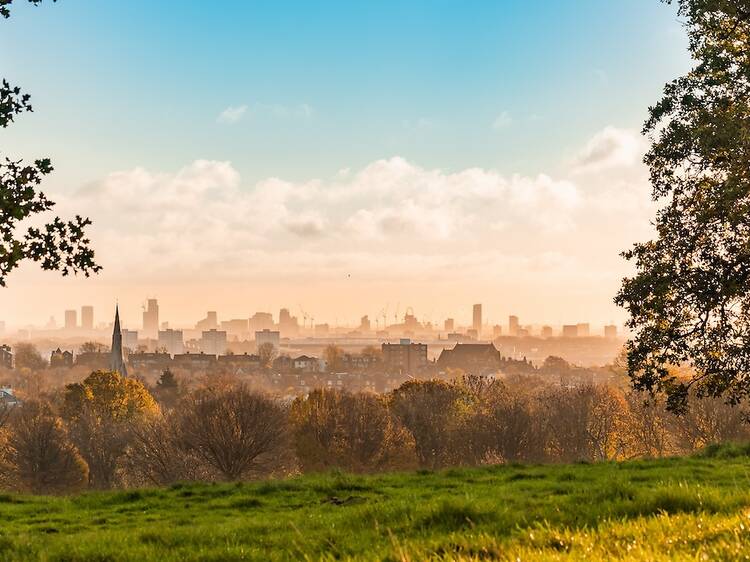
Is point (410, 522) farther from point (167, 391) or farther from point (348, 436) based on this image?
point (167, 391)

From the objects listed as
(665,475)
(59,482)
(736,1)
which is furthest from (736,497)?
(59,482)

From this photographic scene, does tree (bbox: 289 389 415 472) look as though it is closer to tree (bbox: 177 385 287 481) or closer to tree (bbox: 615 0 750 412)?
tree (bbox: 177 385 287 481)

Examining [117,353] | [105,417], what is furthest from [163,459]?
[117,353]

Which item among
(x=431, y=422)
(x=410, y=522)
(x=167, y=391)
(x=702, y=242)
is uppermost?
(x=702, y=242)

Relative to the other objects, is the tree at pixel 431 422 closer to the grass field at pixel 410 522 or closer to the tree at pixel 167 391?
the grass field at pixel 410 522

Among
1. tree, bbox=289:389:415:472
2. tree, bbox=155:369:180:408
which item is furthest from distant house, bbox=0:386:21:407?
tree, bbox=289:389:415:472

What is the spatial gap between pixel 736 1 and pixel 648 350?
1084cm

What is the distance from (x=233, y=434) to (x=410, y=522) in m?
47.9

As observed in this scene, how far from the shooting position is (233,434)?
2143 inches

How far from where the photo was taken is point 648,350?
20.8 meters

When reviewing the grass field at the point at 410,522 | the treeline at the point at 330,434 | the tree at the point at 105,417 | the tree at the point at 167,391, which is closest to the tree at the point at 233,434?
the treeline at the point at 330,434

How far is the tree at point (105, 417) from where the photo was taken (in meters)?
63.9

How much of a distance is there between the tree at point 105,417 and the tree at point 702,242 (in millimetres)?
55736

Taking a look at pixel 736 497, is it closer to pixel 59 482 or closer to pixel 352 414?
pixel 352 414
